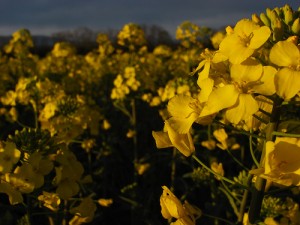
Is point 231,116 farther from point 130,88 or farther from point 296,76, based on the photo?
point 130,88

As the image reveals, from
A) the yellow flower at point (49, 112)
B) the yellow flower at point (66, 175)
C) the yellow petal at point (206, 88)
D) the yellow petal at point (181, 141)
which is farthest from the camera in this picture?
the yellow flower at point (49, 112)

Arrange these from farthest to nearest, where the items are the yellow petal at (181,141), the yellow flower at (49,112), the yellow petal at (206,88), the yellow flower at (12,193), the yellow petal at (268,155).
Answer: the yellow flower at (49,112) < the yellow flower at (12,193) < the yellow petal at (181,141) < the yellow petal at (206,88) < the yellow petal at (268,155)

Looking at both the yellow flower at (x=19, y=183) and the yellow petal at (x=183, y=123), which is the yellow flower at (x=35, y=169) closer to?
the yellow flower at (x=19, y=183)

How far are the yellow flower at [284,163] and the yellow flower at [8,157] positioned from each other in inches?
53.0

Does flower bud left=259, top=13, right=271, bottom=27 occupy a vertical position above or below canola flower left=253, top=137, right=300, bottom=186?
above

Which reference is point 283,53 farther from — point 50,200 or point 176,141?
point 50,200

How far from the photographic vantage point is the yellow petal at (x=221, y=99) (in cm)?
155

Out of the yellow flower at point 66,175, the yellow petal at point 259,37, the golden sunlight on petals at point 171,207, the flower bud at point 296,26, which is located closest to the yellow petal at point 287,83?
the yellow petal at point 259,37

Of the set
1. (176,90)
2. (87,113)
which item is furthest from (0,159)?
(176,90)

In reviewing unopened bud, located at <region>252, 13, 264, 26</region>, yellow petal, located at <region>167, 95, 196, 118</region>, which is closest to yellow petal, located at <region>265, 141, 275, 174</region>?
yellow petal, located at <region>167, 95, 196, 118</region>

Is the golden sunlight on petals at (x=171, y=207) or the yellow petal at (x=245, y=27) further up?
the yellow petal at (x=245, y=27)

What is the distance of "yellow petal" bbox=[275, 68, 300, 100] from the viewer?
1509 millimetres

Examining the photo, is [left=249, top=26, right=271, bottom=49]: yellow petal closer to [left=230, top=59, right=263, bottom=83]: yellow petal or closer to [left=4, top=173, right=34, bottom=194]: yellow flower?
[left=230, top=59, right=263, bottom=83]: yellow petal

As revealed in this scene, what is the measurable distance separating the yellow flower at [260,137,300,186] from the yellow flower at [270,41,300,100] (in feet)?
0.54
